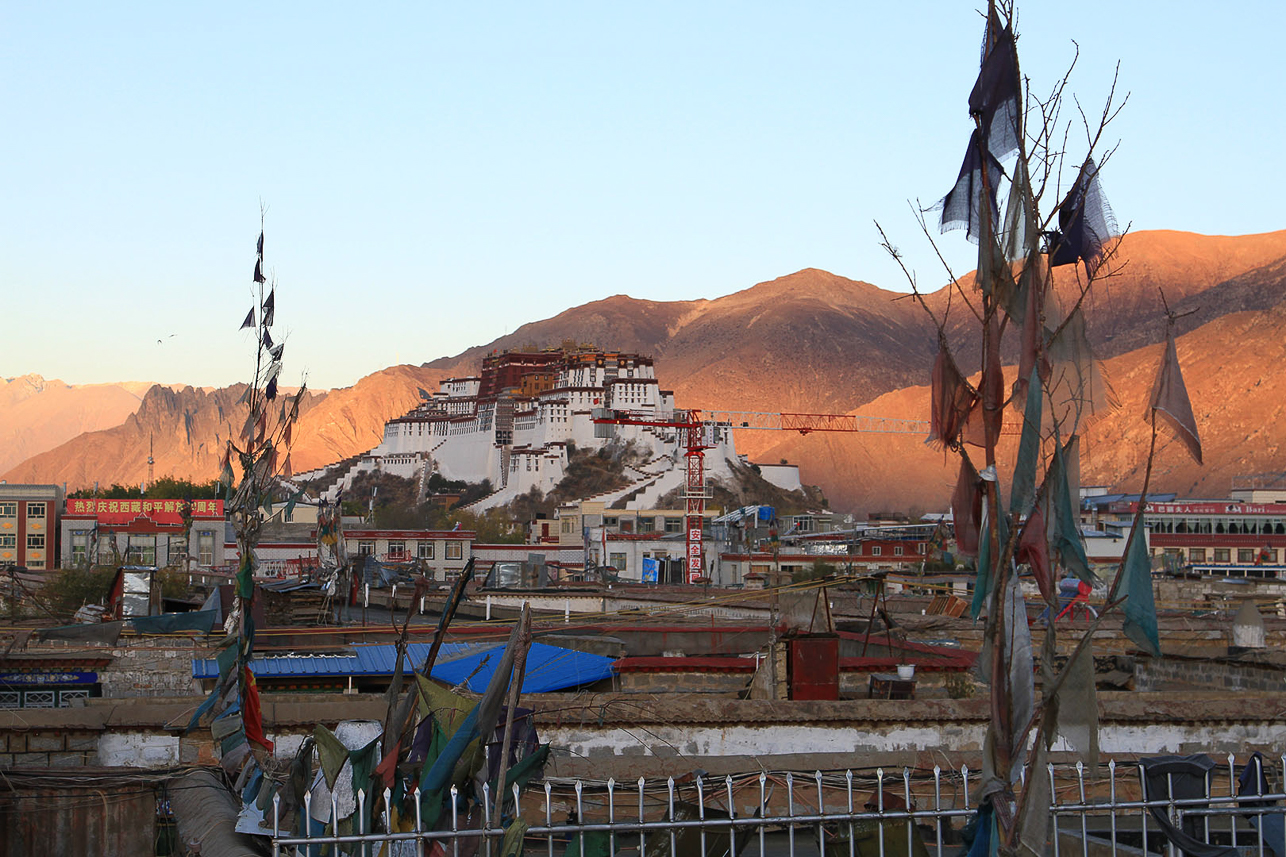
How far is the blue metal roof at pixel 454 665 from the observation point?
37.9 feet

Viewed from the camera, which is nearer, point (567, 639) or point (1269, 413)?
point (567, 639)

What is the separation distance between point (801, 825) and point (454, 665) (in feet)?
22.6

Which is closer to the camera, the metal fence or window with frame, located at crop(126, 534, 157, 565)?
the metal fence

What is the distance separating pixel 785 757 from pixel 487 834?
12.2 ft

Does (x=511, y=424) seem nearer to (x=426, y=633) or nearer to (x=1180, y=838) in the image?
(x=426, y=633)

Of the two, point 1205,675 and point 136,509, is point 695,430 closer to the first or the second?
point 136,509

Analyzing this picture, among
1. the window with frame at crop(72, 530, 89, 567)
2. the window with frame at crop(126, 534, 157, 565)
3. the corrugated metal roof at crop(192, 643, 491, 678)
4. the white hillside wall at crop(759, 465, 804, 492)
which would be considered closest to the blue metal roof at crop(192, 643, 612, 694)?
the corrugated metal roof at crop(192, 643, 491, 678)

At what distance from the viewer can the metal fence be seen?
483 cm

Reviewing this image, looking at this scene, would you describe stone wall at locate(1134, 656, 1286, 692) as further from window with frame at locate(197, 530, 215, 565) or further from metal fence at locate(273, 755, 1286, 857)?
window with frame at locate(197, 530, 215, 565)

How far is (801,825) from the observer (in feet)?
18.2

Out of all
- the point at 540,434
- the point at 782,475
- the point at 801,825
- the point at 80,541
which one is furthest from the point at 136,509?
the point at 801,825

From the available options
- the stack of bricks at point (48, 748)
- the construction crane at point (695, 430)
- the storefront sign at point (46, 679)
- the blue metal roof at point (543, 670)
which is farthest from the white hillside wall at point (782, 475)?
the stack of bricks at point (48, 748)

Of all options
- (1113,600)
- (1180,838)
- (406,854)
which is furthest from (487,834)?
Result: (1180,838)

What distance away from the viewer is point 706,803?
6.38m
